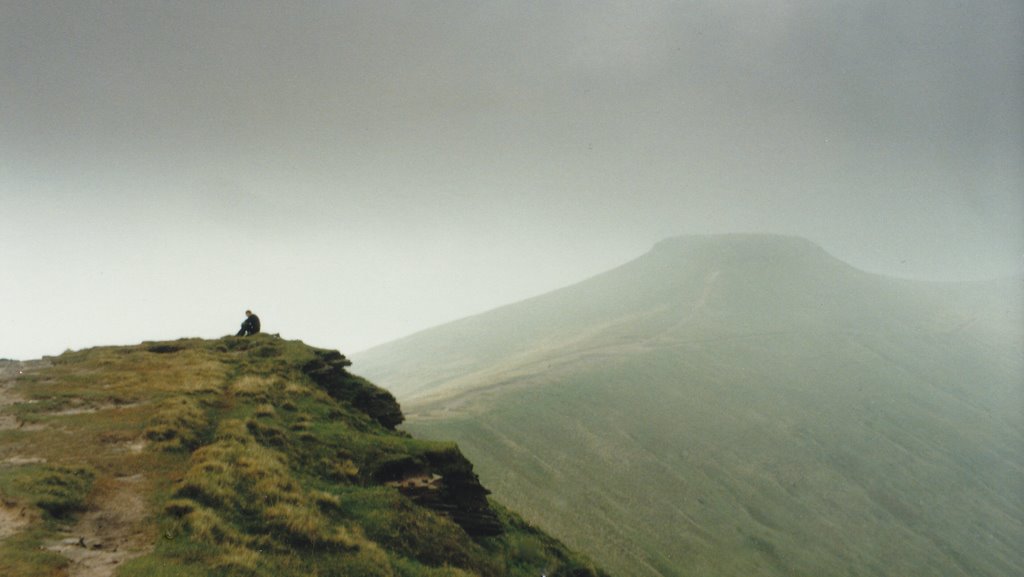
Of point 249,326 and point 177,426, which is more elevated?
point 249,326

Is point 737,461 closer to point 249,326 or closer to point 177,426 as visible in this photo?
point 249,326

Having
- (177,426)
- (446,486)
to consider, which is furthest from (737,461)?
(177,426)

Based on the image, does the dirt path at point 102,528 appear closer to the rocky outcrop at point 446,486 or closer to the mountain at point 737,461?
the rocky outcrop at point 446,486

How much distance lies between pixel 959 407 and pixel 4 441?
854ft

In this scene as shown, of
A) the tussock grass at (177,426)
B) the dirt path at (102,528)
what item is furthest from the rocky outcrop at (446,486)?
the dirt path at (102,528)

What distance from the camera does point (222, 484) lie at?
15.5 m

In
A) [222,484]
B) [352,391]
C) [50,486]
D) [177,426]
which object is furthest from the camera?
[352,391]

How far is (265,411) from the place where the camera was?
23.4 meters

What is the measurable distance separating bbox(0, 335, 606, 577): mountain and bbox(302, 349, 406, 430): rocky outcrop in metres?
0.79

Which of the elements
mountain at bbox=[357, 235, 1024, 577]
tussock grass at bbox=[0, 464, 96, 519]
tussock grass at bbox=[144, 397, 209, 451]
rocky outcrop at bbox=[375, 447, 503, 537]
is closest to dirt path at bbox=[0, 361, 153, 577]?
tussock grass at bbox=[0, 464, 96, 519]

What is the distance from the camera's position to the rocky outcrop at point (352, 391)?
3178 cm

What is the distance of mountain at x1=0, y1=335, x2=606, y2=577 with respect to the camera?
40.4 ft

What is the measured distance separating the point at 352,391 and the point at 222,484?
17.1 m

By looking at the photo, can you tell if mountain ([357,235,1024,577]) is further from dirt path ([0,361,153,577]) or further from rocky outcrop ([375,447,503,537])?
dirt path ([0,361,153,577])
